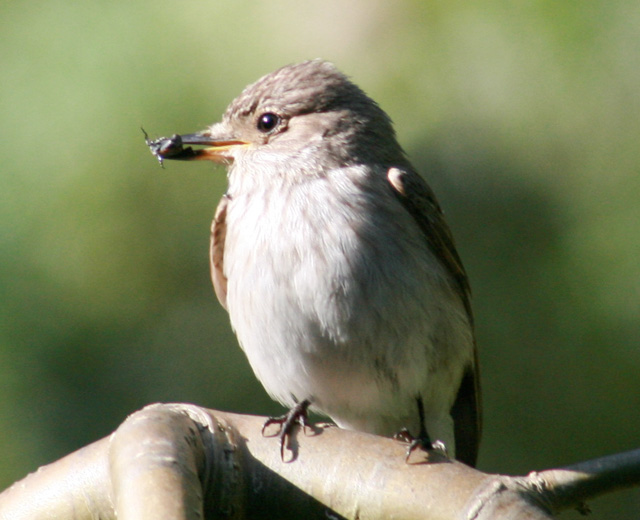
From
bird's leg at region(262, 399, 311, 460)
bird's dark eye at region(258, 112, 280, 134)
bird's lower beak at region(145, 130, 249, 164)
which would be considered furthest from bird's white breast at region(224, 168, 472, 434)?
bird's leg at region(262, 399, 311, 460)

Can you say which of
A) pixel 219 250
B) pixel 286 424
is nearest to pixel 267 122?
pixel 219 250

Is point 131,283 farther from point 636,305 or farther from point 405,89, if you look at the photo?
point 636,305

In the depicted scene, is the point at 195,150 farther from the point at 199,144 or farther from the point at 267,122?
the point at 267,122

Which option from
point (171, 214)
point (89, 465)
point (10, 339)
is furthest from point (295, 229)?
point (89, 465)

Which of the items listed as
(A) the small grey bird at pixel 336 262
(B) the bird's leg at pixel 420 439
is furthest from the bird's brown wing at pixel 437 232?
(B) the bird's leg at pixel 420 439

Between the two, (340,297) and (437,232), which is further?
(437,232)

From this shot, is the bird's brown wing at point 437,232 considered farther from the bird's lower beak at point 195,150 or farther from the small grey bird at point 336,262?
the bird's lower beak at point 195,150

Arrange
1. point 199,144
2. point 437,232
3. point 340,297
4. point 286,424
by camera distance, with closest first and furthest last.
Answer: point 286,424, point 340,297, point 199,144, point 437,232
